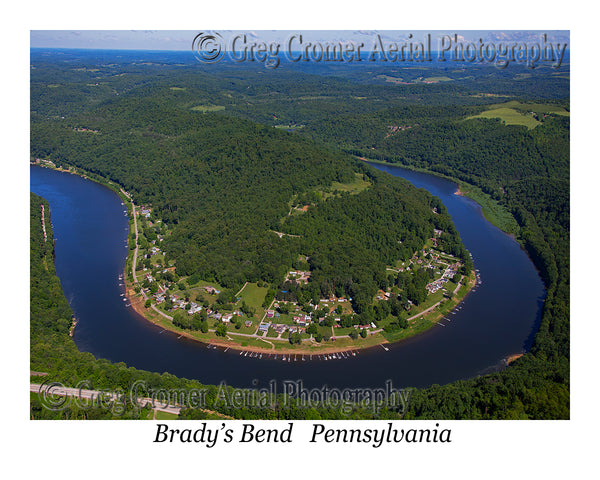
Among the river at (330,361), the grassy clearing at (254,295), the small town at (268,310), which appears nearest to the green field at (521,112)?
the river at (330,361)

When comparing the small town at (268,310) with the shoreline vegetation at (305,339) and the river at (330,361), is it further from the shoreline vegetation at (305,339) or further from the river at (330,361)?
the river at (330,361)

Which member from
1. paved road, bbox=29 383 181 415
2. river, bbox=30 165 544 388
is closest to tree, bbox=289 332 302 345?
river, bbox=30 165 544 388

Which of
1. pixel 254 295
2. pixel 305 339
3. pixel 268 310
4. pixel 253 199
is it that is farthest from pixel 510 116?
pixel 305 339

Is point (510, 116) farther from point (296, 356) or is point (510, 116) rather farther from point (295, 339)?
point (296, 356)

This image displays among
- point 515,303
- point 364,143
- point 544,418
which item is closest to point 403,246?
point 515,303

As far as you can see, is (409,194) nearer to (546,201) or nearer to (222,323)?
(546,201)

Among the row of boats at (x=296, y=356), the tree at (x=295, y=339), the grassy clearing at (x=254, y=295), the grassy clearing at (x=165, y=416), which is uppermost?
the grassy clearing at (x=254, y=295)
